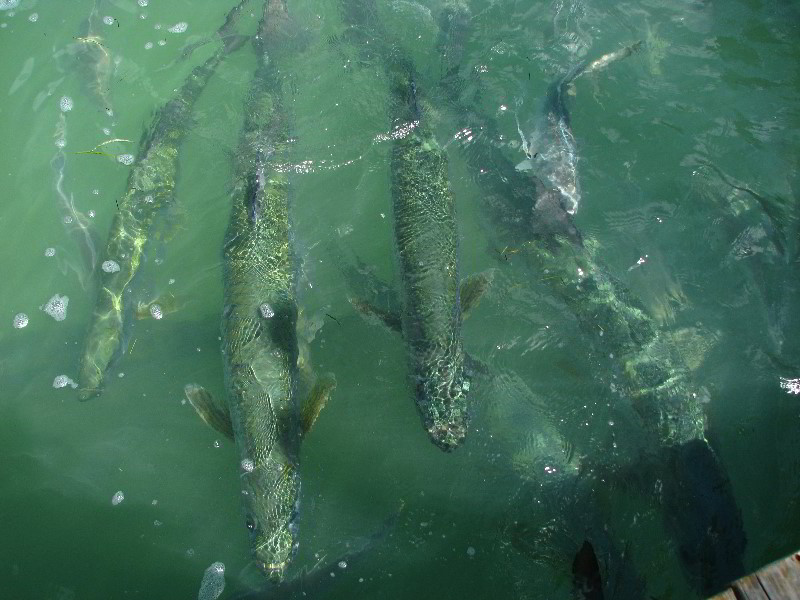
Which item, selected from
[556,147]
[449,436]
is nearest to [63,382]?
[449,436]

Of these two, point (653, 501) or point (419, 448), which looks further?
point (419, 448)

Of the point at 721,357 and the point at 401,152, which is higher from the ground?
the point at 401,152

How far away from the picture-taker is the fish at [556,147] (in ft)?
19.6

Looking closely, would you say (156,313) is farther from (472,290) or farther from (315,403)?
(472,290)

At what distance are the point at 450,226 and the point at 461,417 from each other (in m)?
1.87

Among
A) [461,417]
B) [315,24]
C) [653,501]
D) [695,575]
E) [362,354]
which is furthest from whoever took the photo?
[315,24]

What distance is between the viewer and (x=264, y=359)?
494cm

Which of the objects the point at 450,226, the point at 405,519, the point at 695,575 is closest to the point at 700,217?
the point at 450,226

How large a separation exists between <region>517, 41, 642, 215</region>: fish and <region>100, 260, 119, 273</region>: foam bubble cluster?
178 inches

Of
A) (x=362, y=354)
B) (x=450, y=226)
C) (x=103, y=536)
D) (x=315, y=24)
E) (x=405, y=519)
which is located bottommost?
(x=103, y=536)

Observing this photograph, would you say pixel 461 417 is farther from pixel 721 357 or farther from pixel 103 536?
pixel 103 536

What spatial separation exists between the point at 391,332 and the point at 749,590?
11.0 feet

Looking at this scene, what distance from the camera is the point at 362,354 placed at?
211 inches

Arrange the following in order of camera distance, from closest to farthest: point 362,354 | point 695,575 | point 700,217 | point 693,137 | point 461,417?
point 695,575 < point 461,417 < point 362,354 < point 700,217 < point 693,137
